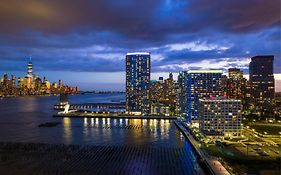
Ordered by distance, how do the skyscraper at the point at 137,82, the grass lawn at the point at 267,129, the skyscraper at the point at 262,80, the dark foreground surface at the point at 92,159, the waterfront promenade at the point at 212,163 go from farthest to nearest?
the skyscraper at the point at 262,80
the skyscraper at the point at 137,82
the grass lawn at the point at 267,129
the dark foreground surface at the point at 92,159
the waterfront promenade at the point at 212,163

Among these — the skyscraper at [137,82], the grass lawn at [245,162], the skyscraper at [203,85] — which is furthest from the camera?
the skyscraper at [137,82]

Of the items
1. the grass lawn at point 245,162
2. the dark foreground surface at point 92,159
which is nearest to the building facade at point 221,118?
the dark foreground surface at point 92,159

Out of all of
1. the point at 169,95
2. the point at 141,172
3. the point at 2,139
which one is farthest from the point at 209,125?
the point at 169,95

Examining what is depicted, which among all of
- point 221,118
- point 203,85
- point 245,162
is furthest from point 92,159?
point 203,85

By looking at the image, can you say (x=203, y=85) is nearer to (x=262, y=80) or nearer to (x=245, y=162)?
(x=245, y=162)

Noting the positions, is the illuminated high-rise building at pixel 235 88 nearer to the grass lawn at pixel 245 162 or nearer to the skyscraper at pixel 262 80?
the skyscraper at pixel 262 80

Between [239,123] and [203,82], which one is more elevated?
[203,82]

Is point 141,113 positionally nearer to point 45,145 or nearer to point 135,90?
point 135,90
